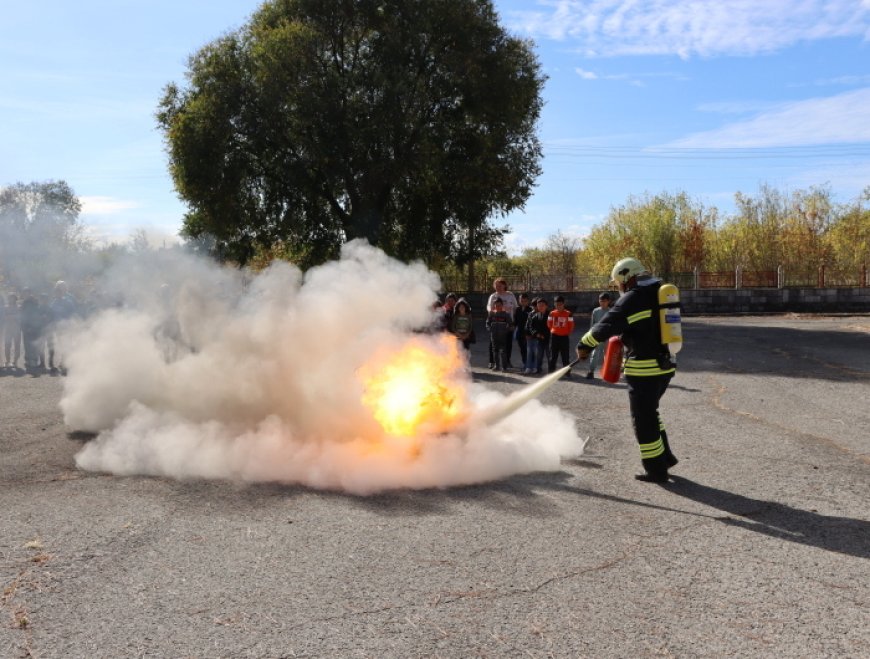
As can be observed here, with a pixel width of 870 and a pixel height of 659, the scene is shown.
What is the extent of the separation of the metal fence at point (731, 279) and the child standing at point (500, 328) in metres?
17.5

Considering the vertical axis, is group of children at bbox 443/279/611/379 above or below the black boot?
above

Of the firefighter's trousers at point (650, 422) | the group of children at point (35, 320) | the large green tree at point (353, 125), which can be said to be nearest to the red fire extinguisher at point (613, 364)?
the firefighter's trousers at point (650, 422)

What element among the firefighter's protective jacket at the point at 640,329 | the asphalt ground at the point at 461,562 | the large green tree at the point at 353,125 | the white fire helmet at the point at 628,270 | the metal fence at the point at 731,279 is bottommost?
the asphalt ground at the point at 461,562

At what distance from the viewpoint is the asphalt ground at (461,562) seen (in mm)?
3717

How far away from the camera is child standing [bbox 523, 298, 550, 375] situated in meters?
14.5

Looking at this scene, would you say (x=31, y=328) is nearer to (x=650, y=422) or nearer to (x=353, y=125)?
(x=353, y=125)

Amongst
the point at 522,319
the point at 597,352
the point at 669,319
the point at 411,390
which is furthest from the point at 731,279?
the point at 411,390

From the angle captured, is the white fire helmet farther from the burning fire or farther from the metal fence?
the metal fence

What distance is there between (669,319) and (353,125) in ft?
61.8

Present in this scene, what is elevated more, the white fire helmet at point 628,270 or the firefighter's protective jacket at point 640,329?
the white fire helmet at point 628,270

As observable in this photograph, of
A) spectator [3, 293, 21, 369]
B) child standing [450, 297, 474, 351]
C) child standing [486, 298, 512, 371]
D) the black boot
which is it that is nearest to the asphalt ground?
the black boot

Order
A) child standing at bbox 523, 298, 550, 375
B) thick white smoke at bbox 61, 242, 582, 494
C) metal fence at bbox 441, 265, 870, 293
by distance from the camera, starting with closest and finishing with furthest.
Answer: thick white smoke at bbox 61, 242, 582, 494 → child standing at bbox 523, 298, 550, 375 → metal fence at bbox 441, 265, 870, 293

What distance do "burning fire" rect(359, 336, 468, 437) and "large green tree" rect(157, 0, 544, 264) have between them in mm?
17518

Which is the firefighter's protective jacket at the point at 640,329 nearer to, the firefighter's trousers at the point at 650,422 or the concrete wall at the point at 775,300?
the firefighter's trousers at the point at 650,422
